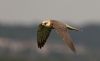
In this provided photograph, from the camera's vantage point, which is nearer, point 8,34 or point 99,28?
point 8,34

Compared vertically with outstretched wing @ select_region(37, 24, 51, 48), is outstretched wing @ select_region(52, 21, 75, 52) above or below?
above

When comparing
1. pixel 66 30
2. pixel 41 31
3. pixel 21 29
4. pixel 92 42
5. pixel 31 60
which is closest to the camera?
pixel 66 30

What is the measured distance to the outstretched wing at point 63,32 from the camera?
8.59 metres

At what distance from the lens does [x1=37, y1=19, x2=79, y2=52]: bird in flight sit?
8.71 metres

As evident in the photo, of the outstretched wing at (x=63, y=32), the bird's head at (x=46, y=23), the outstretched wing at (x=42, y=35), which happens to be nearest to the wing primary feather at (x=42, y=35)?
the outstretched wing at (x=42, y=35)

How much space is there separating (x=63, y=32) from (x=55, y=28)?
29 centimetres

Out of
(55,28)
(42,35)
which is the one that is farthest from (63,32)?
(42,35)

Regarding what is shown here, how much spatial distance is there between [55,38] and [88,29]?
36.9 ft

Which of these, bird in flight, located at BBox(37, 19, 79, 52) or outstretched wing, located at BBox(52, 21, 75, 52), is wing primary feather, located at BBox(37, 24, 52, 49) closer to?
bird in flight, located at BBox(37, 19, 79, 52)

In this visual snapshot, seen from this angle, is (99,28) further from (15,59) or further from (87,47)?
(15,59)

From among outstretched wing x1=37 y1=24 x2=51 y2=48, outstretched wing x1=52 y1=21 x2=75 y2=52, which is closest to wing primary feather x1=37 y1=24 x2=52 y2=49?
outstretched wing x1=37 y1=24 x2=51 y2=48

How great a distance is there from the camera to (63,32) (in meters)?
8.95

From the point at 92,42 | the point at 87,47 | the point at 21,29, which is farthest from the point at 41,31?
the point at 21,29

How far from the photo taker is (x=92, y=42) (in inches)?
2108
